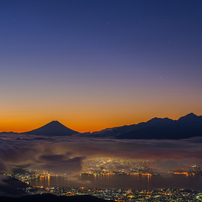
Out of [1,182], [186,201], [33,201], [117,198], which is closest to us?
[33,201]

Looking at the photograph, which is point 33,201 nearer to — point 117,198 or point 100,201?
point 100,201

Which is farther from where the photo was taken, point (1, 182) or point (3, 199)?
point (1, 182)

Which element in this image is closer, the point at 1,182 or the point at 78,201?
the point at 78,201

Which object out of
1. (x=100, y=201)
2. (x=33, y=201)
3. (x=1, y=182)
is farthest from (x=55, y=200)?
(x=1, y=182)

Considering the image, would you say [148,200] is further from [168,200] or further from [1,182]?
[1,182]

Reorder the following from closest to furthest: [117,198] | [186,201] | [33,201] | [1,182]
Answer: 1. [33,201]
2. [186,201]
3. [117,198]
4. [1,182]

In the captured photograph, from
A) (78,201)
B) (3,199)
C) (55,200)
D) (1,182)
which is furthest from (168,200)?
(1,182)

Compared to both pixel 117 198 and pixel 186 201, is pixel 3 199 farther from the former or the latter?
pixel 186 201

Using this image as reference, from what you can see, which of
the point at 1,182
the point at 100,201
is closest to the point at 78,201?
the point at 100,201
